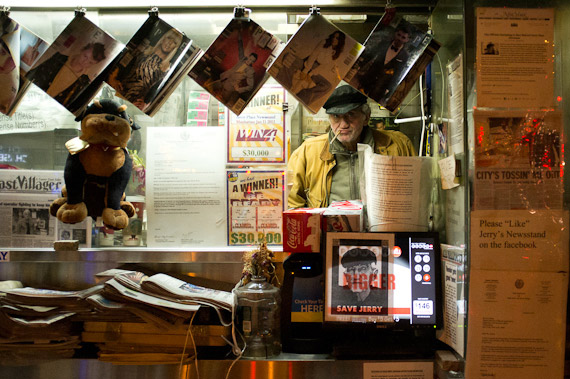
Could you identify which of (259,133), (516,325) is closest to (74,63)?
(259,133)

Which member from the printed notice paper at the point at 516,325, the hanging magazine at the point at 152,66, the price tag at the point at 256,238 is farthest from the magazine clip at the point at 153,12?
the printed notice paper at the point at 516,325

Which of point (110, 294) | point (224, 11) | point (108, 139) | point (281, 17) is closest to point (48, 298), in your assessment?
point (110, 294)

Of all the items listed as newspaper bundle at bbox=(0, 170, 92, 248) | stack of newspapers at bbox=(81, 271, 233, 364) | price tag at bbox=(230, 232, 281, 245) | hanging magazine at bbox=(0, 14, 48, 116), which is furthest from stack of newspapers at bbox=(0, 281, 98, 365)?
hanging magazine at bbox=(0, 14, 48, 116)

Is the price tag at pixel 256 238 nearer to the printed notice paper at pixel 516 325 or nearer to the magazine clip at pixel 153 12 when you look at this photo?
the printed notice paper at pixel 516 325

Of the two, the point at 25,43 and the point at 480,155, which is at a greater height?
the point at 25,43

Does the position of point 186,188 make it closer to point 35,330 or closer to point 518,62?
point 35,330

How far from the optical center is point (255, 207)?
2.22 meters

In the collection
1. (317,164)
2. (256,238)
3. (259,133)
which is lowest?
(256,238)

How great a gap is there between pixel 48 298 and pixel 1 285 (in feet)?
1.09

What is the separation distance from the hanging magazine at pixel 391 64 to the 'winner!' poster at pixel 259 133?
0.54 meters

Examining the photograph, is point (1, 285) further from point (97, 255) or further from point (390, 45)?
point (390, 45)

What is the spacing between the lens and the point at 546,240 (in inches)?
63.6

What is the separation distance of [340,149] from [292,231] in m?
0.95

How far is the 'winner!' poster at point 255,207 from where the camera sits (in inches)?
87.1
